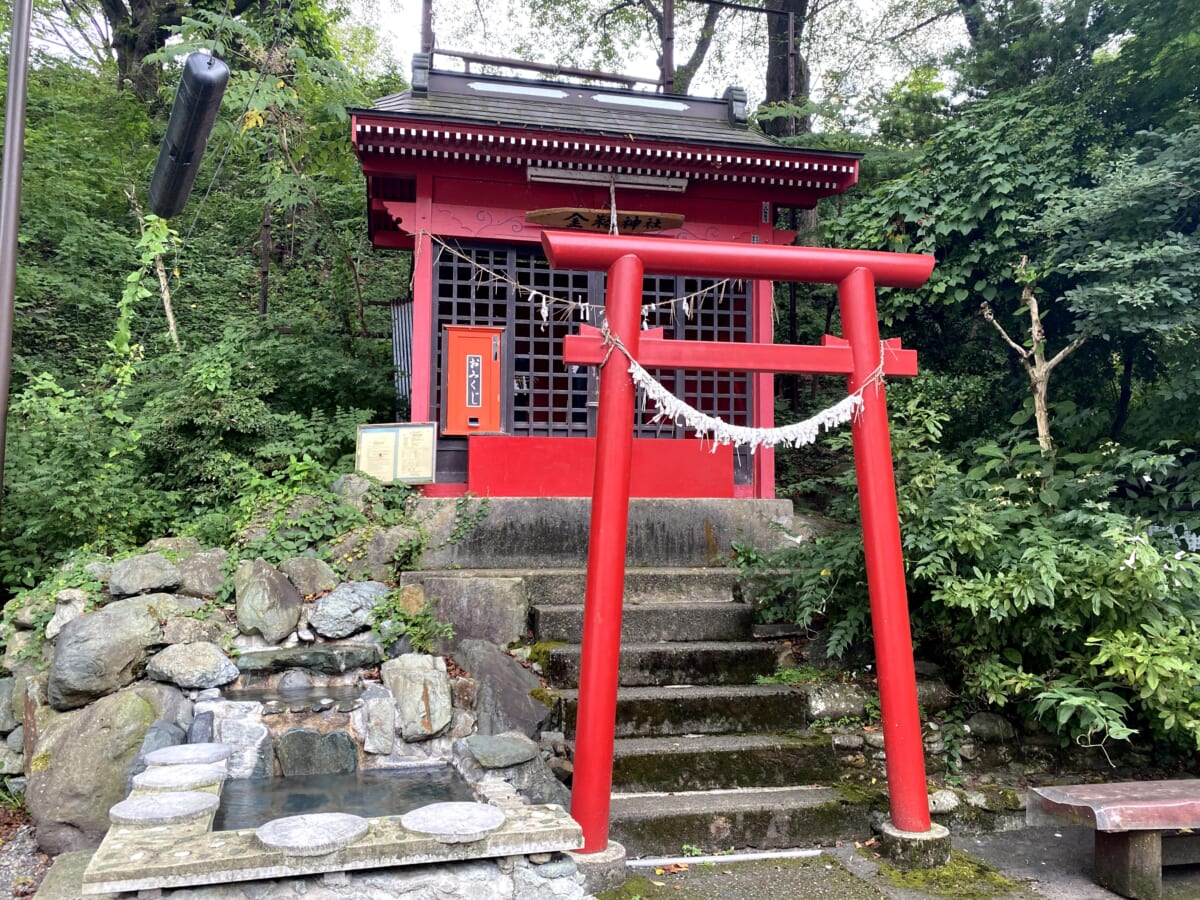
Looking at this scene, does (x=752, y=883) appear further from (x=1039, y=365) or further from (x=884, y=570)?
(x=1039, y=365)

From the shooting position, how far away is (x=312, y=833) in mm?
3385

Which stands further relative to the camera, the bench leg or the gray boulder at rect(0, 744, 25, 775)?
the gray boulder at rect(0, 744, 25, 775)

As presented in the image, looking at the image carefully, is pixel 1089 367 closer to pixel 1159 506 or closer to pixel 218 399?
pixel 1159 506

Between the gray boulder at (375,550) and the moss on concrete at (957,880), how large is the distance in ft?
14.3

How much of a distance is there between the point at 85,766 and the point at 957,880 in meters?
4.99

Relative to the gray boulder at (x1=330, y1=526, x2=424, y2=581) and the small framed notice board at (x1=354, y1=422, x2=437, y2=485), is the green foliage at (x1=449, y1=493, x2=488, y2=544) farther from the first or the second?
the small framed notice board at (x1=354, y1=422, x2=437, y2=485)

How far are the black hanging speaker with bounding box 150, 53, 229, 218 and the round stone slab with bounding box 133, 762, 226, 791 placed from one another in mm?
3155

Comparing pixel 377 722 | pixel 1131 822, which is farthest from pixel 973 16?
pixel 377 722

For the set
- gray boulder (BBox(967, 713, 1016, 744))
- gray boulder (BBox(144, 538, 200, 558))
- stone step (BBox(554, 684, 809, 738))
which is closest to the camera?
stone step (BBox(554, 684, 809, 738))

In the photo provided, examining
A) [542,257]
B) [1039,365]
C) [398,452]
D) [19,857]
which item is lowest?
[19,857]

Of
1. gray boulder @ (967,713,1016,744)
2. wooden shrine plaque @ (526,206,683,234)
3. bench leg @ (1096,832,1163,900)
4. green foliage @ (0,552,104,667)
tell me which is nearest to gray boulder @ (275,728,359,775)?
green foliage @ (0,552,104,667)

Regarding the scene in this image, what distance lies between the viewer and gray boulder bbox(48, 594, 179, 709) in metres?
5.18

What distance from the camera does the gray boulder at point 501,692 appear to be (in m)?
5.36

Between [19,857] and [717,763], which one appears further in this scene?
[717,763]
